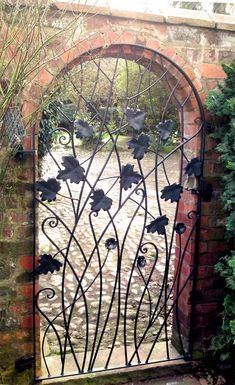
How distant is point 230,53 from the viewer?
317cm

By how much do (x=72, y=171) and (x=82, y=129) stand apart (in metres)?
0.30

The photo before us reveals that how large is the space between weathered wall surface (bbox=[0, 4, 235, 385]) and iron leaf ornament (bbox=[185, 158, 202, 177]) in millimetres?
129

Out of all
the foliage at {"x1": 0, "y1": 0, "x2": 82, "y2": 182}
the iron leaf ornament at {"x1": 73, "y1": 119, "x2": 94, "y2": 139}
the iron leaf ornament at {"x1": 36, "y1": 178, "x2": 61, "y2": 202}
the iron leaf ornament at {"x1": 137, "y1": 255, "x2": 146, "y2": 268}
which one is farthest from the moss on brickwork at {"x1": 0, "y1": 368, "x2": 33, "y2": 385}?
the iron leaf ornament at {"x1": 73, "y1": 119, "x2": 94, "y2": 139}

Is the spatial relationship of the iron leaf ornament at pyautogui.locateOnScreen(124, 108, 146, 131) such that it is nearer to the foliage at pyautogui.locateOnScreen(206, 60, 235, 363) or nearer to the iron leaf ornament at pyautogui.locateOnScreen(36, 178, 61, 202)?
the foliage at pyautogui.locateOnScreen(206, 60, 235, 363)

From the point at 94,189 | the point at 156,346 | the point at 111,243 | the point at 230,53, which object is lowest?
the point at 156,346

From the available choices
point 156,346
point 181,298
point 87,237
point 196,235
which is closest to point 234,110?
A: point 196,235

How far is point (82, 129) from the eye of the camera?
2.80 meters

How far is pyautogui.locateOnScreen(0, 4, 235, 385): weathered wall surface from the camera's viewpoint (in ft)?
9.13

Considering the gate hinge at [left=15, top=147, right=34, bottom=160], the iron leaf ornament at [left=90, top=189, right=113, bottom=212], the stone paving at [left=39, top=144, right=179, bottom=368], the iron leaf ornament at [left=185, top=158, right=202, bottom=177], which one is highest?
the gate hinge at [left=15, top=147, right=34, bottom=160]

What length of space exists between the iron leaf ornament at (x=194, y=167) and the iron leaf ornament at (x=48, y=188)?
101 centimetres

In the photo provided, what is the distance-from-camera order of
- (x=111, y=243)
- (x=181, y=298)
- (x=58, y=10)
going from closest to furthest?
(x=58, y=10)
(x=111, y=243)
(x=181, y=298)

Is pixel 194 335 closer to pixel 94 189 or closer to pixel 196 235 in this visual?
pixel 196 235

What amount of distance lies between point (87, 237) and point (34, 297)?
157 inches

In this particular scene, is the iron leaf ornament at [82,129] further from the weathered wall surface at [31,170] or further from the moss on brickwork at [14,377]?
the moss on brickwork at [14,377]
